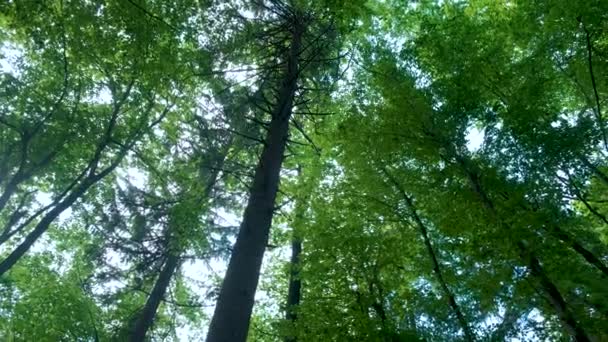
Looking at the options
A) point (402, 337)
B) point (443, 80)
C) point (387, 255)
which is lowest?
point (402, 337)

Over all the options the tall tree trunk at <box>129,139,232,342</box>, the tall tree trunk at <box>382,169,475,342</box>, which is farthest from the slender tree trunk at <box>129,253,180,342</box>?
the tall tree trunk at <box>382,169,475,342</box>

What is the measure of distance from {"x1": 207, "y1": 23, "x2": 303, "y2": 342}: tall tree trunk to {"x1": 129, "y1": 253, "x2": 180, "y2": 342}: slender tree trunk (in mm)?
6382

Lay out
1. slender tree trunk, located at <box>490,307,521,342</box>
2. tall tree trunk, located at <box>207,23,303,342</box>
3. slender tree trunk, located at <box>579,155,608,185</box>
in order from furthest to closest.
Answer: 1. slender tree trunk, located at <box>579,155,608,185</box>
2. slender tree trunk, located at <box>490,307,521,342</box>
3. tall tree trunk, located at <box>207,23,303,342</box>

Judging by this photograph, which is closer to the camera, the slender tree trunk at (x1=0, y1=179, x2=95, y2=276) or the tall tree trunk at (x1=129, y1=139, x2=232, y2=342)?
the slender tree trunk at (x1=0, y1=179, x2=95, y2=276)

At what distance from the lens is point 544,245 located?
16.1 feet

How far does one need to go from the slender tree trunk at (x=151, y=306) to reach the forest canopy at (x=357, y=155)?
0.06 meters

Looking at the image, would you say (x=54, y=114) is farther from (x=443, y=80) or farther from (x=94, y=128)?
(x=443, y=80)

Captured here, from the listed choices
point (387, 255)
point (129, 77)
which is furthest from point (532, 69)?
point (129, 77)

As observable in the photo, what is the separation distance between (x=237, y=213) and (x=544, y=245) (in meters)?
9.54

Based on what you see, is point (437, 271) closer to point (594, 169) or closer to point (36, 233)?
point (594, 169)

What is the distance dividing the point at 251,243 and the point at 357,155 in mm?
3277

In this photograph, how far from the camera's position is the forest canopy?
206 inches

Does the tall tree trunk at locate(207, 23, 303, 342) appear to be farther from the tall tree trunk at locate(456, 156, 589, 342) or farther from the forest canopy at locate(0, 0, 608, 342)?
the tall tree trunk at locate(456, 156, 589, 342)

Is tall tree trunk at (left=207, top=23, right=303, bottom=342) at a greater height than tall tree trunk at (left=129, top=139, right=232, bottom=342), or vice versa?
tall tree trunk at (left=129, top=139, right=232, bottom=342)
